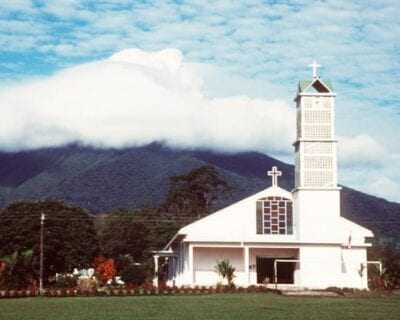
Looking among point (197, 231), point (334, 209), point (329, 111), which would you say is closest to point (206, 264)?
point (197, 231)

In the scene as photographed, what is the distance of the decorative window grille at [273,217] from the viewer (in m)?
39.6

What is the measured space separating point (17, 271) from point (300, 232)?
47.1 ft

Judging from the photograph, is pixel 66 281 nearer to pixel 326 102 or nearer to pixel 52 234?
pixel 52 234

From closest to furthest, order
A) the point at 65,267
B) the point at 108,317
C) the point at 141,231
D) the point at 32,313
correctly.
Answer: the point at 108,317
the point at 32,313
the point at 65,267
the point at 141,231

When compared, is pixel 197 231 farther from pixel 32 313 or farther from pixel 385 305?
pixel 32 313

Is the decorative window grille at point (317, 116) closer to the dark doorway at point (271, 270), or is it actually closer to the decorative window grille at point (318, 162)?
the decorative window grille at point (318, 162)

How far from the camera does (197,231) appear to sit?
3903cm

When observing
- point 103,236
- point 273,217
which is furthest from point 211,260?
point 103,236

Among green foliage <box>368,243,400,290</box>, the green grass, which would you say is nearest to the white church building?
green foliage <box>368,243,400,290</box>

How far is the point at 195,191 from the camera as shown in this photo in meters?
74.3

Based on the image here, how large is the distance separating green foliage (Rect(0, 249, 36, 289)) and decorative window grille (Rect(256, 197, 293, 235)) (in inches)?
461

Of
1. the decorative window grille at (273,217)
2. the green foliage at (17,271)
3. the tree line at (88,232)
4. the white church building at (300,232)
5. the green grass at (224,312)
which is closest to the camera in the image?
the green grass at (224,312)

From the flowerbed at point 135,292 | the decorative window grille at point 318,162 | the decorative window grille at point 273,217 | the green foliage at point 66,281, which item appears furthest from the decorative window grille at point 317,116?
the green foliage at point 66,281

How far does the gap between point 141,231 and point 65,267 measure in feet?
89.5
